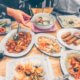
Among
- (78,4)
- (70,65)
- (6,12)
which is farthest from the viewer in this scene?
(78,4)

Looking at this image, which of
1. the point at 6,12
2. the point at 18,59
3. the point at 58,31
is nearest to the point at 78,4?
the point at 58,31

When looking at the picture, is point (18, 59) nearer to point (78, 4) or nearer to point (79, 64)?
point (79, 64)

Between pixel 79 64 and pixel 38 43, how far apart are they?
34 centimetres

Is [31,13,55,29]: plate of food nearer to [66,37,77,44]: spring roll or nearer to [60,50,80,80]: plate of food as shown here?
[66,37,77,44]: spring roll

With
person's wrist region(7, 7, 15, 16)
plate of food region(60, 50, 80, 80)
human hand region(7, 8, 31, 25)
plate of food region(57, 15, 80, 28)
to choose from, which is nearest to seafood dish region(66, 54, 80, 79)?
plate of food region(60, 50, 80, 80)

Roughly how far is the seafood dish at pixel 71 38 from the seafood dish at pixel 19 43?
0.28 m

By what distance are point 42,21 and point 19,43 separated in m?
0.31

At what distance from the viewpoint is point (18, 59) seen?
122 centimetres

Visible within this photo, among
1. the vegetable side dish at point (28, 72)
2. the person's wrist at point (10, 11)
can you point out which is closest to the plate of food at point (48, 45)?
the vegetable side dish at point (28, 72)

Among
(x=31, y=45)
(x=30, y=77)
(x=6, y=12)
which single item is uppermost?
(x=6, y=12)

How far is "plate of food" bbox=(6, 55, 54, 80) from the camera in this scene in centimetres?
110

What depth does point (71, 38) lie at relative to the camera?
145cm

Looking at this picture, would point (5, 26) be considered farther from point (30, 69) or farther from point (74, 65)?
point (74, 65)

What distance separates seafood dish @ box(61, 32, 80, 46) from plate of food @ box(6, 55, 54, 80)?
0.29 metres
